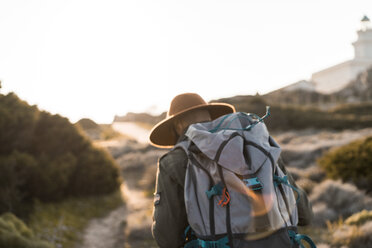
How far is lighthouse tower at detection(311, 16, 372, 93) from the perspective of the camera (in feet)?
214

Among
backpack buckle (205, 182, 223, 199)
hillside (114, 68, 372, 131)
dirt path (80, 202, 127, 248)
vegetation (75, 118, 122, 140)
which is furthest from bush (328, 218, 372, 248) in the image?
vegetation (75, 118, 122, 140)

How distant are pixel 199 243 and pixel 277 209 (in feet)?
1.78

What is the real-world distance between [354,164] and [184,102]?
6.29 metres

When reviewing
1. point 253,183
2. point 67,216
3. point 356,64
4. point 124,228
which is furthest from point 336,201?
point 356,64

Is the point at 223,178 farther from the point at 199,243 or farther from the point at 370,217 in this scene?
the point at 370,217

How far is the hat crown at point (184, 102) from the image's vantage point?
2914mm

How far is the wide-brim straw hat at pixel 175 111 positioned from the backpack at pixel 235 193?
24.1 inches

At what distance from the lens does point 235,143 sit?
2.15m

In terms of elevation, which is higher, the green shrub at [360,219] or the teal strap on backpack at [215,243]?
the teal strap on backpack at [215,243]

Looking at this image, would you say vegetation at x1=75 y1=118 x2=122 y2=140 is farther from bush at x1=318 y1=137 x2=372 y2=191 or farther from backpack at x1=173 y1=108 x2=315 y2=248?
backpack at x1=173 y1=108 x2=315 y2=248

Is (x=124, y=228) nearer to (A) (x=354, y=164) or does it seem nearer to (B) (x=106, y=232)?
(B) (x=106, y=232)

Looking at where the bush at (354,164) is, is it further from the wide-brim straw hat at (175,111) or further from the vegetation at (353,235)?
the wide-brim straw hat at (175,111)

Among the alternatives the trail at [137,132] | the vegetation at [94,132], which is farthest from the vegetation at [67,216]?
the vegetation at [94,132]

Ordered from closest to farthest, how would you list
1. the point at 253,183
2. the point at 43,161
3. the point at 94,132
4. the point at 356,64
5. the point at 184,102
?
the point at 253,183 → the point at 184,102 → the point at 43,161 → the point at 94,132 → the point at 356,64
